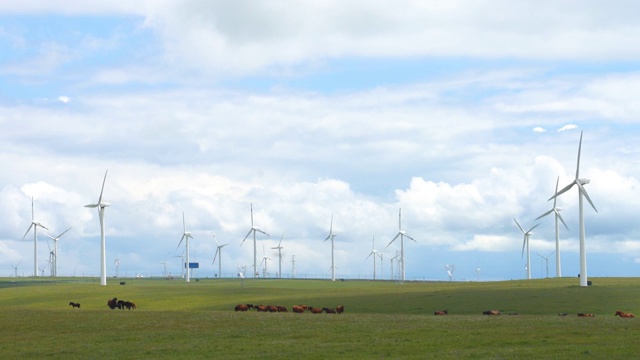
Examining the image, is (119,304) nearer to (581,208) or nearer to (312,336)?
(312,336)

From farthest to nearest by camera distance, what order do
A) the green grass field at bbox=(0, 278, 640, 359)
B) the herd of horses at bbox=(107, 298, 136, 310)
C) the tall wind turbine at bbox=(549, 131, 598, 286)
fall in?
the tall wind turbine at bbox=(549, 131, 598, 286) → the herd of horses at bbox=(107, 298, 136, 310) → the green grass field at bbox=(0, 278, 640, 359)

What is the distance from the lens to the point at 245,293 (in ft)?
393

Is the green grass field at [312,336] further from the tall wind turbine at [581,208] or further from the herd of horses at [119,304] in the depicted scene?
the tall wind turbine at [581,208]

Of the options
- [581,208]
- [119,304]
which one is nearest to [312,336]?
[119,304]

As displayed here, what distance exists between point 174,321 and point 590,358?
31125 millimetres

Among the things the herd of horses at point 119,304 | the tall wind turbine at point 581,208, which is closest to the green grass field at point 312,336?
the herd of horses at point 119,304

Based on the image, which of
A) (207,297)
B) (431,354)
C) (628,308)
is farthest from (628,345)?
(207,297)

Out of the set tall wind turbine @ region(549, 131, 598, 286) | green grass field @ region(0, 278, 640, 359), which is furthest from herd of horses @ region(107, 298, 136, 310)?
tall wind turbine @ region(549, 131, 598, 286)

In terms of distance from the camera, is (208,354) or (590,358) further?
(208,354)

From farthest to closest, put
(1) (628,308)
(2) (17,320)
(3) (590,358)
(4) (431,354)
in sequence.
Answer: (1) (628,308) → (2) (17,320) → (4) (431,354) → (3) (590,358)

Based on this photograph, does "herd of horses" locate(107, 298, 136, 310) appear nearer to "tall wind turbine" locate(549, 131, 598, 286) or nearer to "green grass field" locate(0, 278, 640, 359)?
"green grass field" locate(0, 278, 640, 359)

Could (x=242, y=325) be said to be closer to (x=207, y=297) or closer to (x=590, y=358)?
(x=590, y=358)

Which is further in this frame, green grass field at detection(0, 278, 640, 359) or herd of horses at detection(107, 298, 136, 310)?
herd of horses at detection(107, 298, 136, 310)

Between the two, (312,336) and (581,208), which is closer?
(312,336)
